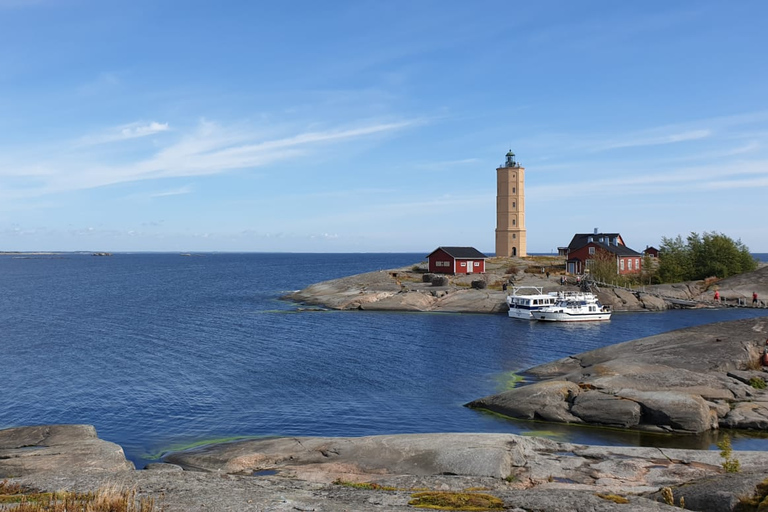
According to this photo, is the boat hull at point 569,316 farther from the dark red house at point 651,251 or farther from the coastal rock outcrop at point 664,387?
the dark red house at point 651,251

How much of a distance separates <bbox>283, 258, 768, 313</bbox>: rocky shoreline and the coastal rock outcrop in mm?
38775

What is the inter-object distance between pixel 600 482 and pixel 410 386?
65.0 ft

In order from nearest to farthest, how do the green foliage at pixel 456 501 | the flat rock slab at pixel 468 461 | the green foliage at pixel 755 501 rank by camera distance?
the green foliage at pixel 755 501 < the green foliage at pixel 456 501 < the flat rock slab at pixel 468 461

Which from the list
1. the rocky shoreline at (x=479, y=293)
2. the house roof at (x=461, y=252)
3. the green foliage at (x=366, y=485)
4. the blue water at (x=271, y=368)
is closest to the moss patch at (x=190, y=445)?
the blue water at (x=271, y=368)

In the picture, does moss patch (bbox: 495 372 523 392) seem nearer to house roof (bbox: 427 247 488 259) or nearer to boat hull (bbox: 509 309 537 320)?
boat hull (bbox: 509 309 537 320)

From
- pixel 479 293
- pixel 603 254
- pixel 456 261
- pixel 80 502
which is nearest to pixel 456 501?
pixel 80 502

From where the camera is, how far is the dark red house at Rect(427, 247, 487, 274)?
3969 inches

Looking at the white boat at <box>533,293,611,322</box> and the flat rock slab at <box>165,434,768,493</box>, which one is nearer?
the flat rock slab at <box>165,434,768,493</box>

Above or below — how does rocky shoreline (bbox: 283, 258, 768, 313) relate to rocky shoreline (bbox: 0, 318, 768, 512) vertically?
above

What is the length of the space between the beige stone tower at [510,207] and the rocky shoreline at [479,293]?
20.8 metres

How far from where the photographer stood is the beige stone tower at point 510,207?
4729 inches

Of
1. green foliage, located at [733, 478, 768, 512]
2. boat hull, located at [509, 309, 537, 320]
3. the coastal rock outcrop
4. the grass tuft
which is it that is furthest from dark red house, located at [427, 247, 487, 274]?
the grass tuft

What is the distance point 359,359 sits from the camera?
48.8 m

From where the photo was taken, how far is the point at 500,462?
22.9m
